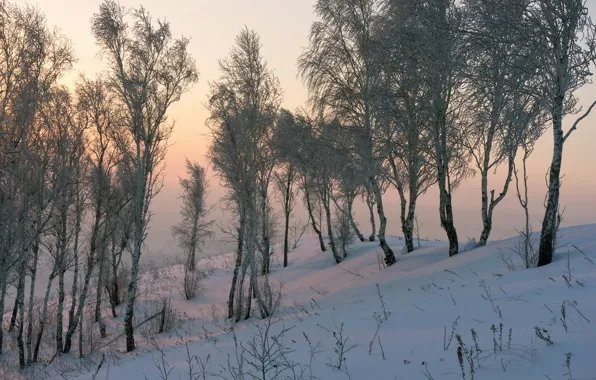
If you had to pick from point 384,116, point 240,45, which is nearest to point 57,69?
point 240,45

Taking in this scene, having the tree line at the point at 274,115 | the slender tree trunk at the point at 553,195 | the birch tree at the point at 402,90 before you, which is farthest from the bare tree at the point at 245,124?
the slender tree trunk at the point at 553,195

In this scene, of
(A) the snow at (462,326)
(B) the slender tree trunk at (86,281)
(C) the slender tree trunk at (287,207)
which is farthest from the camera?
(C) the slender tree trunk at (287,207)

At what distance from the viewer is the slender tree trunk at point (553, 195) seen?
21.5 feet

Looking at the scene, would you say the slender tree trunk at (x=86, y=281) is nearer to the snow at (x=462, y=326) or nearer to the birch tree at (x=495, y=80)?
the snow at (x=462, y=326)

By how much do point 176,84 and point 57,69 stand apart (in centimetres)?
383

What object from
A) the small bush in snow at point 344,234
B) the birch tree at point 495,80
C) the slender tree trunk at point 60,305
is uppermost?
the birch tree at point 495,80

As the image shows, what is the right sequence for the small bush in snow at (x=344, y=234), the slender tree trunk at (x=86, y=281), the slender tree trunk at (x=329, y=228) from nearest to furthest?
1. the slender tree trunk at (x=86, y=281)
2. the slender tree trunk at (x=329, y=228)
3. the small bush in snow at (x=344, y=234)

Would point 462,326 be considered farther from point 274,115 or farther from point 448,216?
→ point 274,115

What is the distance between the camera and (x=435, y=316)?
16.7 feet

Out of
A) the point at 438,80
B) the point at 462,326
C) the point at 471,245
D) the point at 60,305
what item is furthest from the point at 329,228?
the point at 462,326

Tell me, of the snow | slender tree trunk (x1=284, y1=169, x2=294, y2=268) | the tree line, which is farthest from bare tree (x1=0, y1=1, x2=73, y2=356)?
slender tree trunk (x1=284, y1=169, x2=294, y2=268)

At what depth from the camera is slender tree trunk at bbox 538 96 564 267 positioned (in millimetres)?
6555

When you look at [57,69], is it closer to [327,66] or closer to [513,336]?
[327,66]

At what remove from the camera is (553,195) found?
666cm
